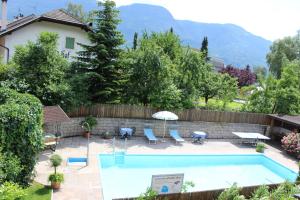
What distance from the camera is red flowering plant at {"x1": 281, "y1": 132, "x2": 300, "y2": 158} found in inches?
813

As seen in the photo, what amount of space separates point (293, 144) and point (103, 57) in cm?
1467

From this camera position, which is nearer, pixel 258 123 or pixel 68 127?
pixel 68 127

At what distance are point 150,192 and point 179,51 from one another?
1894 centimetres

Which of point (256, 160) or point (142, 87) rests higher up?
point (142, 87)

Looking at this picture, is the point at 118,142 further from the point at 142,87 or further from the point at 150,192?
the point at 150,192

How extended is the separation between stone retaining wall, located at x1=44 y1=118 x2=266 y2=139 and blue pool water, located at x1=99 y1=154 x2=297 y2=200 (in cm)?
354

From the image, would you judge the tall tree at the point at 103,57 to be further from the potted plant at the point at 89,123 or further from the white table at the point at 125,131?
the white table at the point at 125,131

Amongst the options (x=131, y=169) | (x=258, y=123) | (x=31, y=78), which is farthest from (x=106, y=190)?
(x=258, y=123)

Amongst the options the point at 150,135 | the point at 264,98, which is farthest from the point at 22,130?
the point at 264,98

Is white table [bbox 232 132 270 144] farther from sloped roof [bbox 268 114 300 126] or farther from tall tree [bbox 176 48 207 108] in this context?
tall tree [bbox 176 48 207 108]

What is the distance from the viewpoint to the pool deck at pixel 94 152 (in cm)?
1244

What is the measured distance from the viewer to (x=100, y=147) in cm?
1811

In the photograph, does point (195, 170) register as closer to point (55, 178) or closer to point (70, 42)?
point (55, 178)

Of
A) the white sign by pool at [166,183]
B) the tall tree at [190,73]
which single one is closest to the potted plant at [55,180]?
the white sign by pool at [166,183]
